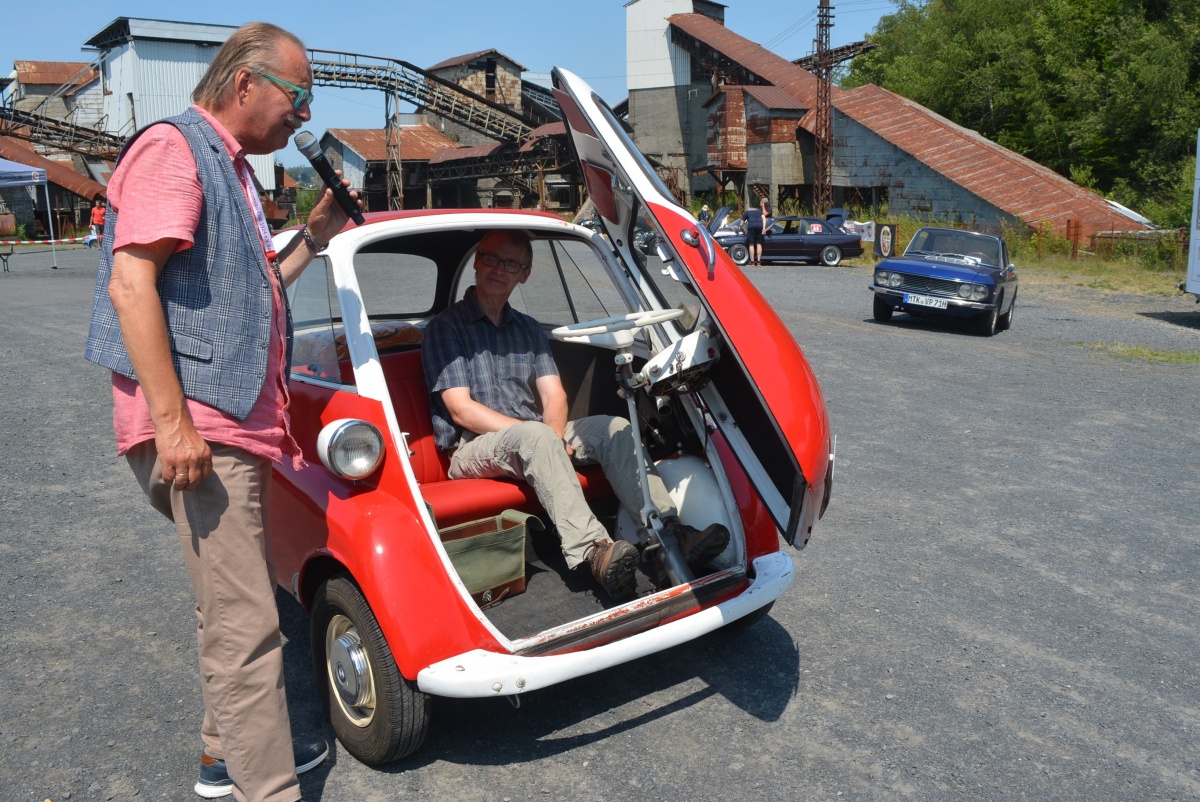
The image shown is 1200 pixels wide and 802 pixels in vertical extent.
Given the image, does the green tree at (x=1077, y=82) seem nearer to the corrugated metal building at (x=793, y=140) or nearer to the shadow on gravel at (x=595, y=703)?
the corrugated metal building at (x=793, y=140)

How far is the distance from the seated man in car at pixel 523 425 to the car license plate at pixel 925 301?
11.4 metres

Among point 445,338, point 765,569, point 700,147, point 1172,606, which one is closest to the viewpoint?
point 765,569

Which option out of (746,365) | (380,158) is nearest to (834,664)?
(746,365)

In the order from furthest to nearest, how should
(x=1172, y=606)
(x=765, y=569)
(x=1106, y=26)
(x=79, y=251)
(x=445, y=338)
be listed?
(x=1106, y=26)
(x=79, y=251)
(x=1172, y=606)
(x=445, y=338)
(x=765, y=569)

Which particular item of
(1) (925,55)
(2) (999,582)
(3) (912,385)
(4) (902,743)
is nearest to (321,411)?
(4) (902,743)

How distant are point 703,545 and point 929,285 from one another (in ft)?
39.9

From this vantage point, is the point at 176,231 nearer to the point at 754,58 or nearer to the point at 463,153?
the point at 754,58

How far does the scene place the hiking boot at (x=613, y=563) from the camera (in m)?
3.42

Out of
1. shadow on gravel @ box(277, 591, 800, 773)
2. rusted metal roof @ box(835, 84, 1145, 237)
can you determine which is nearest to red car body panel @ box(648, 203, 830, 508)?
shadow on gravel @ box(277, 591, 800, 773)

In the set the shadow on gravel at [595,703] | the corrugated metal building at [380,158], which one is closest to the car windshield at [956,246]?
the shadow on gravel at [595,703]

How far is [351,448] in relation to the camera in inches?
127

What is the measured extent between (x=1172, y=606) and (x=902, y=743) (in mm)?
2035

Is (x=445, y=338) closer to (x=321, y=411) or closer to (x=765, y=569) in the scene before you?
(x=321, y=411)

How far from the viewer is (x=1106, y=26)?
3831 centimetres
